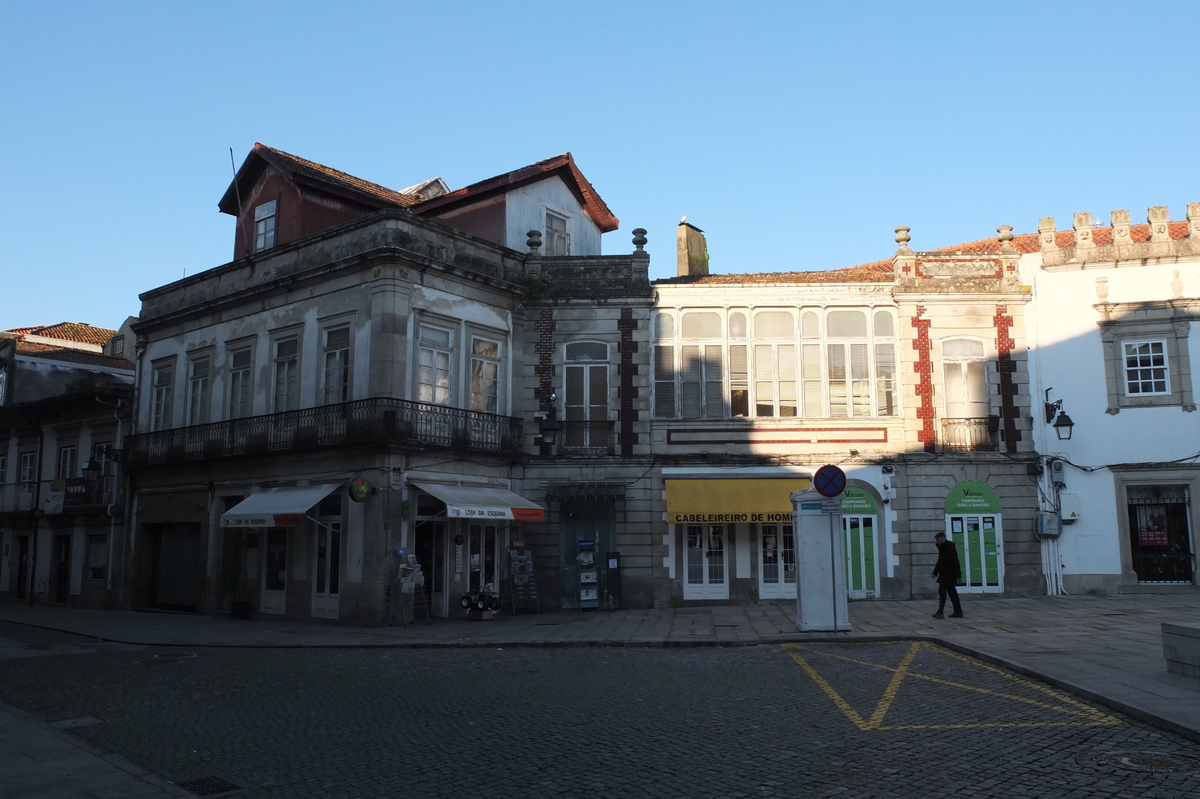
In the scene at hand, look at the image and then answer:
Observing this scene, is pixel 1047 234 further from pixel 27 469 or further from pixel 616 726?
pixel 27 469

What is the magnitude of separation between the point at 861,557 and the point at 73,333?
34058 mm

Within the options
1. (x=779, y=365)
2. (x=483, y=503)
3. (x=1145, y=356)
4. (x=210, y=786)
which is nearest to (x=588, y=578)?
(x=483, y=503)

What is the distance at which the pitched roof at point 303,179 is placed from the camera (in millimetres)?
23094

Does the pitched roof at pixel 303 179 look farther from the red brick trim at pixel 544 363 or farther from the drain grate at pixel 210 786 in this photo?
the drain grate at pixel 210 786

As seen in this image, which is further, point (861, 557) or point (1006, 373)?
point (1006, 373)

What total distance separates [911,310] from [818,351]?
2345 mm

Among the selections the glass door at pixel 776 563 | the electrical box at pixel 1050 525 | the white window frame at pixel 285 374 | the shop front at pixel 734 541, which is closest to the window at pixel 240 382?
the white window frame at pixel 285 374

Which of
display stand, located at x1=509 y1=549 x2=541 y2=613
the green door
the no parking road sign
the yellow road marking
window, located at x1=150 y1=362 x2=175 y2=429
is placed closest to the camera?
the yellow road marking

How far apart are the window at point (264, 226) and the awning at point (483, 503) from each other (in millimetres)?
8627

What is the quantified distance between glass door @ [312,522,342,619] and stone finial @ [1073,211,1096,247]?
1775 centimetres

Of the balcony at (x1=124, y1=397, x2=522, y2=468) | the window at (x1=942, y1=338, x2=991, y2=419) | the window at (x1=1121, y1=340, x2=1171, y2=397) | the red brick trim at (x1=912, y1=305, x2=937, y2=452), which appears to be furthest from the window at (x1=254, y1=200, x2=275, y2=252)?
the window at (x1=1121, y1=340, x2=1171, y2=397)

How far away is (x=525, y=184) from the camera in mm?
24125

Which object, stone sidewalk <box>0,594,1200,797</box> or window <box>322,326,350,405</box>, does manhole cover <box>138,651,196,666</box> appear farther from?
window <box>322,326,350,405</box>

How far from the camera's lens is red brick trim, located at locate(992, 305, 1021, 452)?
22.0 meters
